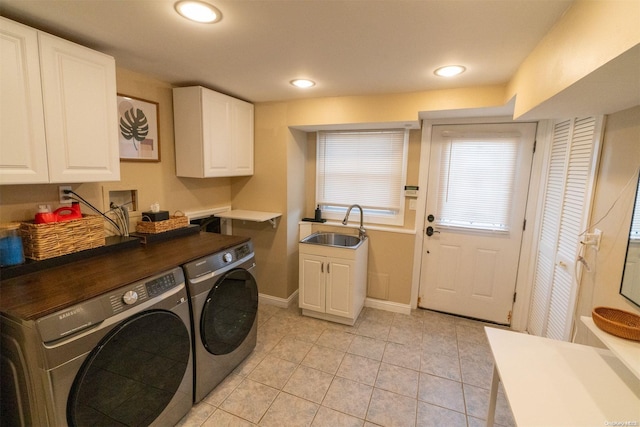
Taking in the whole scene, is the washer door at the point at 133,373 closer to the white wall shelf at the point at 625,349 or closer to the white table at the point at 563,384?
the white table at the point at 563,384

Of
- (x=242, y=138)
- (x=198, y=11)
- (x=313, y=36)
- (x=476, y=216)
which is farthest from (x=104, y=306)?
(x=476, y=216)

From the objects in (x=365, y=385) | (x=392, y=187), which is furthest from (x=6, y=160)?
(x=392, y=187)

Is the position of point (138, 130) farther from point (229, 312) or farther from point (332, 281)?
point (332, 281)

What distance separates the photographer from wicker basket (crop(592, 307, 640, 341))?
3.43ft

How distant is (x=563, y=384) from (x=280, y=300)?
2.52 metres

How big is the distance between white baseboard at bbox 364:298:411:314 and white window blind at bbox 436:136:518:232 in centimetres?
99

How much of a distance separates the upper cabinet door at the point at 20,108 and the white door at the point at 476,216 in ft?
9.62

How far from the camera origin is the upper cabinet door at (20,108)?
1.29 metres

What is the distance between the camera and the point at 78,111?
158 centimetres

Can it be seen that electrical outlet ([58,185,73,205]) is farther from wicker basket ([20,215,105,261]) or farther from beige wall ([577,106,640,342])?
beige wall ([577,106,640,342])

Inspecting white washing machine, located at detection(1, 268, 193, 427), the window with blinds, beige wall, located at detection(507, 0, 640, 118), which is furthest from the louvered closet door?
white washing machine, located at detection(1, 268, 193, 427)

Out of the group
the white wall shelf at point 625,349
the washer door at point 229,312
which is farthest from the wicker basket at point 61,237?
the white wall shelf at point 625,349

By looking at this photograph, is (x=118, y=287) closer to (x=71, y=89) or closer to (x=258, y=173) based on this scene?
(x=71, y=89)

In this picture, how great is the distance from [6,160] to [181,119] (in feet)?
4.09
